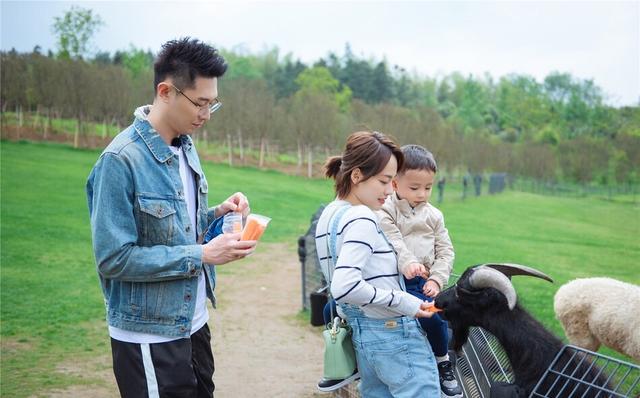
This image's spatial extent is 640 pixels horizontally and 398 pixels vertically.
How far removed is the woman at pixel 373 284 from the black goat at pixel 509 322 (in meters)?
0.64

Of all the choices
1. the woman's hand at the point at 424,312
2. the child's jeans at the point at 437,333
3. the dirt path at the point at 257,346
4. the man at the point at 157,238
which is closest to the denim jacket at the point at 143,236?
the man at the point at 157,238

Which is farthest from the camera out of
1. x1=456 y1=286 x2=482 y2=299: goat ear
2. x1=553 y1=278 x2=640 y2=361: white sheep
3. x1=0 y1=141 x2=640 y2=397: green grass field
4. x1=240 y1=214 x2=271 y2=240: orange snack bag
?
x1=0 y1=141 x2=640 y2=397: green grass field

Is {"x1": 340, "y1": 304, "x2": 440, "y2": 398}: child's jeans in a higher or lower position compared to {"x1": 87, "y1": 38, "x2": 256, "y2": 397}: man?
lower

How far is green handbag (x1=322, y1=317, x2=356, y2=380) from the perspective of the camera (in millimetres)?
3459

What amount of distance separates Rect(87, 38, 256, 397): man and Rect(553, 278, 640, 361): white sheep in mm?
5312

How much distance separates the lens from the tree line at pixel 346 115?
31953mm

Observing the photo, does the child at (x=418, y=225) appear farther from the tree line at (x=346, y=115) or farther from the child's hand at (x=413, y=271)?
the tree line at (x=346, y=115)

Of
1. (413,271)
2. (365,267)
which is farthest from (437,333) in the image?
(365,267)

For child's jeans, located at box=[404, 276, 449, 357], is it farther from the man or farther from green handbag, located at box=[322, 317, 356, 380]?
the man

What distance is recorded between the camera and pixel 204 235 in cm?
346

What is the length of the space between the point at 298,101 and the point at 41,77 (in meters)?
16.6

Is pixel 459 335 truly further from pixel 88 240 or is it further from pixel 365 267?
pixel 88 240

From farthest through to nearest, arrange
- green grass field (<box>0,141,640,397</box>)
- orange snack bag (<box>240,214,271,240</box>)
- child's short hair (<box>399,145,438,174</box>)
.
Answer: green grass field (<box>0,141,640,397</box>) < child's short hair (<box>399,145,438,174</box>) < orange snack bag (<box>240,214,271,240</box>)

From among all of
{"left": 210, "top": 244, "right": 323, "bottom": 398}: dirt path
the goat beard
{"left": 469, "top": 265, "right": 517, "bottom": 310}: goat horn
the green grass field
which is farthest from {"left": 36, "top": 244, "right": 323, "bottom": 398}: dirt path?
{"left": 469, "top": 265, "right": 517, "bottom": 310}: goat horn
